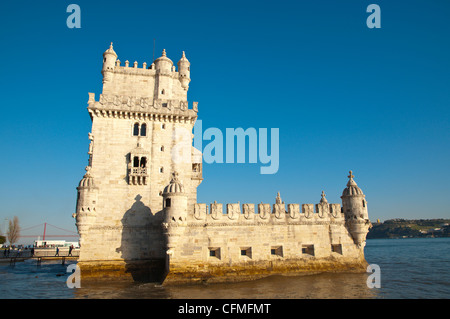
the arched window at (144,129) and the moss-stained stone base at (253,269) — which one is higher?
the arched window at (144,129)

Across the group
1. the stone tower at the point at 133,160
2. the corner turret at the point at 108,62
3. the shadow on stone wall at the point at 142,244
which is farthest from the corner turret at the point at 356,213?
the corner turret at the point at 108,62

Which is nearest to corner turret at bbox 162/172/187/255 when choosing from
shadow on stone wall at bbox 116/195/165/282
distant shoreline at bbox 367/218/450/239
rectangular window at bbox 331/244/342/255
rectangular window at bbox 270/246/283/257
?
shadow on stone wall at bbox 116/195/165/282

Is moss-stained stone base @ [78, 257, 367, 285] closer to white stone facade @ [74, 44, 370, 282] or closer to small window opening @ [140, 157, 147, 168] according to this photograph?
white stone facade @ [74, 44, 370, 282]

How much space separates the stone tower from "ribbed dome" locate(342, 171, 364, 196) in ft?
52.4

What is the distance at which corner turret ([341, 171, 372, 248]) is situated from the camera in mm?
27906

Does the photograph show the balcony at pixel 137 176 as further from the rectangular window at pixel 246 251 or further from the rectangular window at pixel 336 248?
the rectangular window at pixel 336 248

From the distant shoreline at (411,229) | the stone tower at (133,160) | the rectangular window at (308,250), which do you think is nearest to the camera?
the stone tower at (133,160)

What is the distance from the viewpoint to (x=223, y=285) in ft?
79.2

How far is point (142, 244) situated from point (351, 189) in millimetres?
21736

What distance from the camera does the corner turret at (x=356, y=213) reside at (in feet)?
91.6

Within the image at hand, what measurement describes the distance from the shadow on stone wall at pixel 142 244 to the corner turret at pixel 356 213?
746 inches

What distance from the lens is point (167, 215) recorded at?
2483 cm

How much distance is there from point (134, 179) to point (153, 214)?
401cm

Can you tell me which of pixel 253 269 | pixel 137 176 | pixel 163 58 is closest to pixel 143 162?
pixel 137 176
